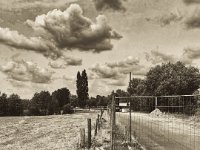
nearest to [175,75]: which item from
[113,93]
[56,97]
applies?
[113,93]

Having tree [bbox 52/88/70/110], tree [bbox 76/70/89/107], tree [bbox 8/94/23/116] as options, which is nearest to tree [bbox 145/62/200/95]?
tree [bbox 8/94/23/116]

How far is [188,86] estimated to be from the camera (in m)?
63.8

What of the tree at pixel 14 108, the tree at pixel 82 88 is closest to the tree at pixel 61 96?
the tree at pixel 82 88

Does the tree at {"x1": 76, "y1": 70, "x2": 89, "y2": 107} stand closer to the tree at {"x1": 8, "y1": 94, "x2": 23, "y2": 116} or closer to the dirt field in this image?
the tree at {"x1": 8, "y1": 94, "x2": 23, "y2": 116}

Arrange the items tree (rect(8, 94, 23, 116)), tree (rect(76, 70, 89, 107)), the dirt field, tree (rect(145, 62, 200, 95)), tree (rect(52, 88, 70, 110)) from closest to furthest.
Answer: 1. the dirt field
2. tree (rect(145, 62, 200, 95))
3. tree (rect(8, 94, 23, 116))
4. tree (rect(76, 70, 89, 107))
5. tree (rect(52, 88, 70, 110))

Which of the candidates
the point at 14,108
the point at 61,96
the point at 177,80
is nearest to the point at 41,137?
the point at 177,80

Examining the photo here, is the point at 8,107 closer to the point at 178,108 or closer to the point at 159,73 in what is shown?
the point at 159,73

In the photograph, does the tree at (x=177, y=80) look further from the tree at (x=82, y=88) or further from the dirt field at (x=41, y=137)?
the tree at (x=82, y=88)

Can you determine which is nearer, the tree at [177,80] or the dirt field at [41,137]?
the dirt field at [41,137]

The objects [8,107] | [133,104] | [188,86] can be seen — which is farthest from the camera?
[8,107]

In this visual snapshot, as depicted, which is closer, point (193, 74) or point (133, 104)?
point (133, 104)

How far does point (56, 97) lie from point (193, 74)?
95.1m

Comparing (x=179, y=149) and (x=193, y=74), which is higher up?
(x=193, y=74)

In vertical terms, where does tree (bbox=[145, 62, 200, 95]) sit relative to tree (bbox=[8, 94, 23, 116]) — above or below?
above
